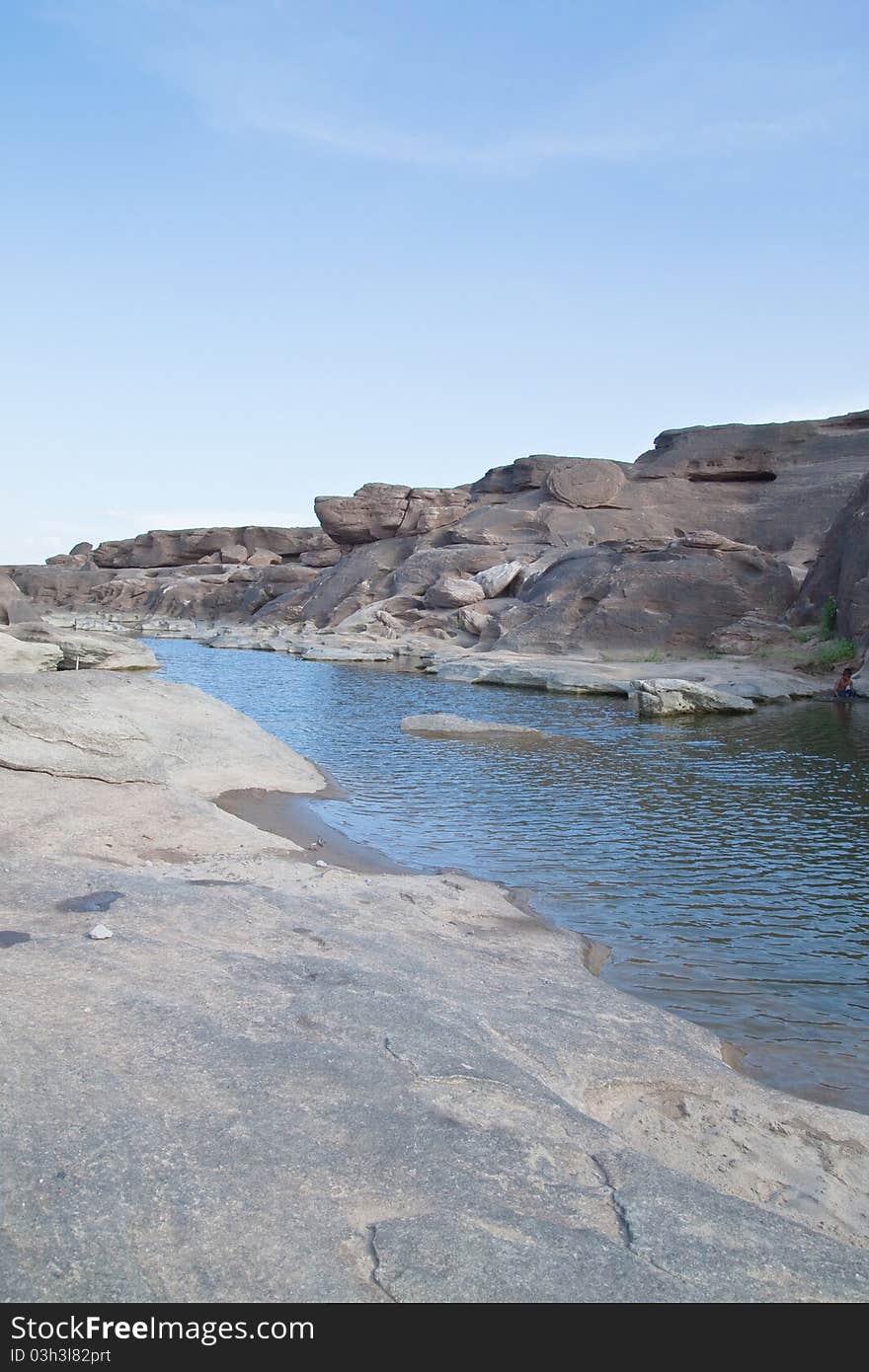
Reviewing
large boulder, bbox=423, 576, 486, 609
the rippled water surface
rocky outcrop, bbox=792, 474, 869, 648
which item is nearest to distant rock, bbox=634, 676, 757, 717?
the rippled water surface

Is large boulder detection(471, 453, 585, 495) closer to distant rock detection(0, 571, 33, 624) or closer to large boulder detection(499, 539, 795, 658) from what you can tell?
large boulder detection(499, 539, 795, 658)

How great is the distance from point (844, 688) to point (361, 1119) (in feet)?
72.1

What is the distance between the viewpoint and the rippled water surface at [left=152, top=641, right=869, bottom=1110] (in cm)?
652

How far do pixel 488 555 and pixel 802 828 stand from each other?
36.0m

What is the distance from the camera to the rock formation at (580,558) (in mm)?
31953

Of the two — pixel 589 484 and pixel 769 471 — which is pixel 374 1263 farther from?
pixel 769 471

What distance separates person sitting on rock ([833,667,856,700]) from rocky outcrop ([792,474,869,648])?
2.06 m

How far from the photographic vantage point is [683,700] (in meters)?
21.5

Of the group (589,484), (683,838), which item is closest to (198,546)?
(589,484)

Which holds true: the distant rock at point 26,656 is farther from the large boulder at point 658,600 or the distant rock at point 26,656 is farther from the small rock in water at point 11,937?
the large boulder at point 658,600

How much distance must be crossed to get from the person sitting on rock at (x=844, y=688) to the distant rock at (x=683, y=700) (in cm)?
250

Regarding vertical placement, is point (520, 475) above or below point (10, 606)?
above

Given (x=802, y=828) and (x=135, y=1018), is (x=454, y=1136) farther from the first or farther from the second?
(x=802, y=828)

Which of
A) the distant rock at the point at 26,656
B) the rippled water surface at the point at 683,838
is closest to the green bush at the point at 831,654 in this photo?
the rippled water surface at the point at 683,838
